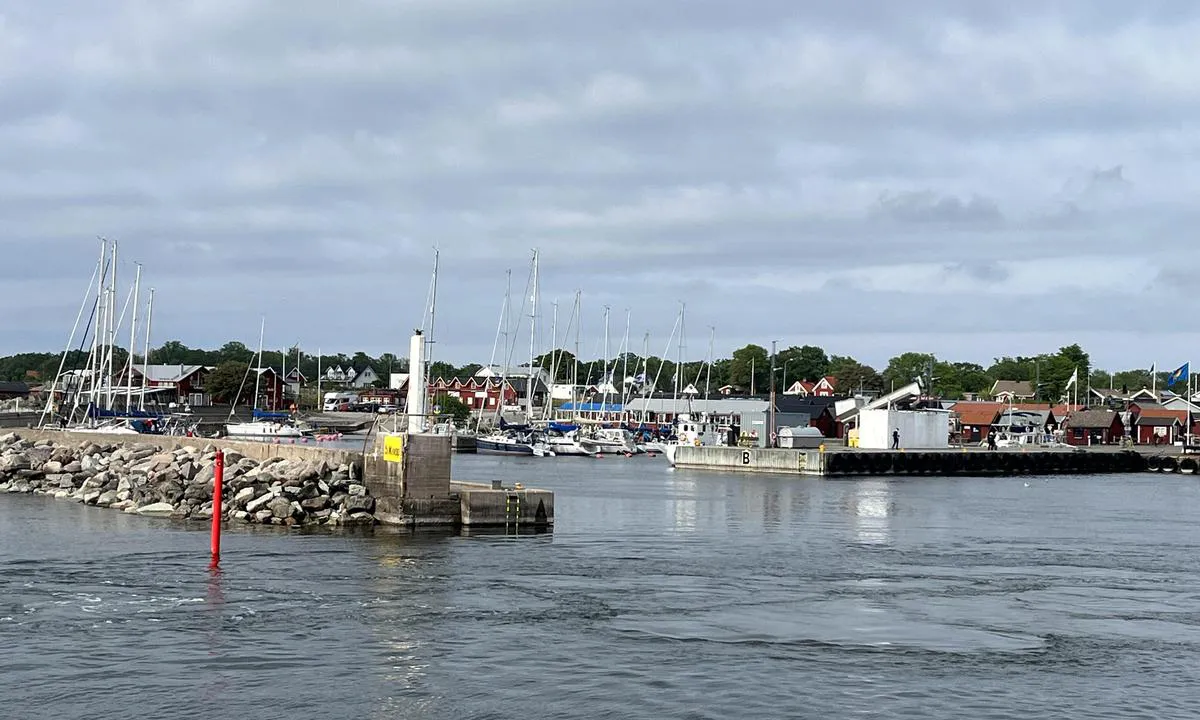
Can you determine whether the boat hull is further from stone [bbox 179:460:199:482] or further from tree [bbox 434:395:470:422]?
stone [bbox 179:460:199:482]

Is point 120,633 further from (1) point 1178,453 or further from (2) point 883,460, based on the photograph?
(1) point 1178,453

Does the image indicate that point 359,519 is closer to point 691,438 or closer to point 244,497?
point 244,497

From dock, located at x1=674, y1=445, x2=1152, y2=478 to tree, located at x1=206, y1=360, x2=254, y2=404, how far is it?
82861 mm

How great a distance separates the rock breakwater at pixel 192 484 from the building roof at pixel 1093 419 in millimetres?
102795

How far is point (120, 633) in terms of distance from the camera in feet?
76.9

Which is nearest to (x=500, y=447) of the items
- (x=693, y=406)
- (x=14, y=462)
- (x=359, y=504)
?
(x=693, y=406)

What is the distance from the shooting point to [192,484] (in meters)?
46.5

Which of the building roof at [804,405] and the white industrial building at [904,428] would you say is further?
the building roof at [804,405]

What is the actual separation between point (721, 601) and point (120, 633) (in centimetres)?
1210

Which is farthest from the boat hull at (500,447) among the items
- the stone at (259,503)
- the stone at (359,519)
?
the stone at (359,519)

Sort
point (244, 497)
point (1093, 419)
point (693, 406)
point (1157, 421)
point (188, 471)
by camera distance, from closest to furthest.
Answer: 1. point (244, 497)
2. point (188, 471)
3. point (1093, 419)
4. point (1157, 421)
5. point (693, 406)

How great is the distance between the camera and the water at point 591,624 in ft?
65.8

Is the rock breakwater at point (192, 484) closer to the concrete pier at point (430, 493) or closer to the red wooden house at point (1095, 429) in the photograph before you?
the concrete pier at point (430, 493)

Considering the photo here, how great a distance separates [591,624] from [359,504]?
1730cm
